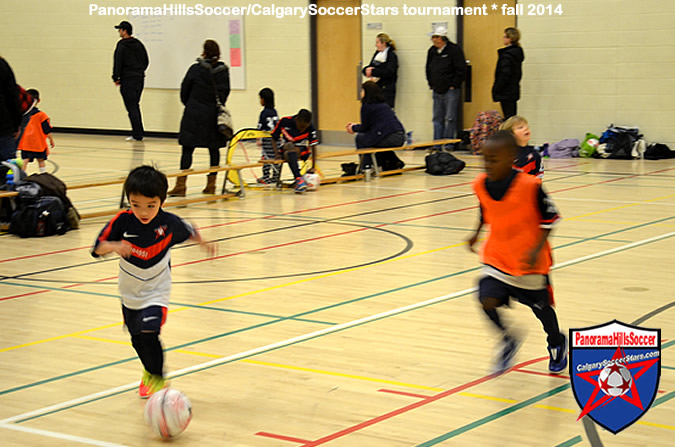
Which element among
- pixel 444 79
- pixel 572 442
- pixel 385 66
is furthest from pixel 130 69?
pixel 572 442

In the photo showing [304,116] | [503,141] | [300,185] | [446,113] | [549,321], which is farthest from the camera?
[446,113]

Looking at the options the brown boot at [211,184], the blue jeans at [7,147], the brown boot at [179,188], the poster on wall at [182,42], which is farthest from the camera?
the poster on wall at [182,42]

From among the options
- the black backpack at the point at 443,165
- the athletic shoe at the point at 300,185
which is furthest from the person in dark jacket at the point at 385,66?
the athletic shoe at the point at 300,185

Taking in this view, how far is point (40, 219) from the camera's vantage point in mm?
9750

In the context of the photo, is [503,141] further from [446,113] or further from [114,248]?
[446,113]

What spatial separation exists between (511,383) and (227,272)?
346cm

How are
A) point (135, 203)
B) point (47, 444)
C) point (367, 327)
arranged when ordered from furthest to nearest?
point (367, 327) < point (135, 203) < point (47, 444)

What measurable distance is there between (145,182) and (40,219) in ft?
18.9

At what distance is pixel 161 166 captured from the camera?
15.7 m

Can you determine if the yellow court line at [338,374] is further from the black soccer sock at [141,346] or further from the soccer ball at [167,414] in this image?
the soccer ball at [167,414]

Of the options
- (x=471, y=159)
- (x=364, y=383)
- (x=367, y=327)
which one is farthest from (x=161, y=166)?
(x=364, y=383)

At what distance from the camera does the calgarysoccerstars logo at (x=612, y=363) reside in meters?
3.32

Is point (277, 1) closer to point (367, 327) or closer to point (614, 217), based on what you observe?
point (614, 217)

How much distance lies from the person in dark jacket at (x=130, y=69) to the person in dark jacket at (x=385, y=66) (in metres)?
4.91
